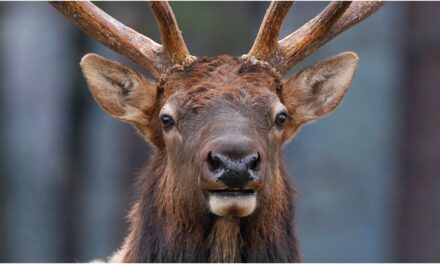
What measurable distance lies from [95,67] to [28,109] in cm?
2686

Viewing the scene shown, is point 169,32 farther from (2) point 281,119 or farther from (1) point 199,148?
(1) point 199,148

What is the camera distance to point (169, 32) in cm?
1266

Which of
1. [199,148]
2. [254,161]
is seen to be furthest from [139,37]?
[254,161]

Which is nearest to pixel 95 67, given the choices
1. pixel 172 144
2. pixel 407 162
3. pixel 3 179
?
pixel 172 144

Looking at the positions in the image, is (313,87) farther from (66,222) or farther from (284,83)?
(66,222)

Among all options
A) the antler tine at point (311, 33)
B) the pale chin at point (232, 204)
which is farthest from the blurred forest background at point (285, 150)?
the pale chin at point (232, 204)

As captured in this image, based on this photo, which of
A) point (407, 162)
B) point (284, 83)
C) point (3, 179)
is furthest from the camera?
point (407, 162)

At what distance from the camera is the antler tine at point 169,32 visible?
497 inches

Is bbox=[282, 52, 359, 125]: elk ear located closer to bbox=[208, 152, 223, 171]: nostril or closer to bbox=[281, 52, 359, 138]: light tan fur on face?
bbox=[281, 52, 359, 138]: light tan fur on face

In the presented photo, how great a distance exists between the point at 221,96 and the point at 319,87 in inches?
56.0

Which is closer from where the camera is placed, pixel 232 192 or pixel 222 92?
pixel 232 192

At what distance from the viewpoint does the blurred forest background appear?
2847 cm

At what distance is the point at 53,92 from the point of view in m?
38.5

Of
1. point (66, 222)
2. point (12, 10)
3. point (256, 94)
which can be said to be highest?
point (12, 10)
